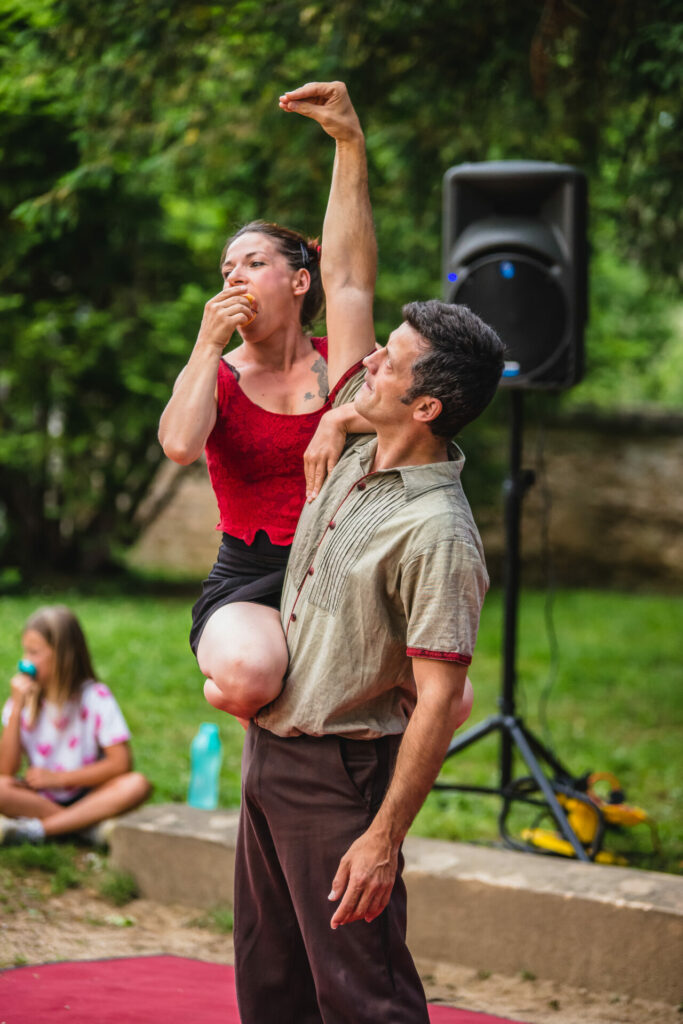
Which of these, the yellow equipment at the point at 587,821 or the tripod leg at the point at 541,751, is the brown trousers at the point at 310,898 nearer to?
the yellow equipment at the point at 587,821

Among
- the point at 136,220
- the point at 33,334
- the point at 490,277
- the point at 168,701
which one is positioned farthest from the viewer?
the point at 136,220

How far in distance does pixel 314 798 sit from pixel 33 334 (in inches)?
273

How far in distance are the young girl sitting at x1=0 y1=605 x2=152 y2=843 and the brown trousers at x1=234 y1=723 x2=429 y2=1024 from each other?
2.10m

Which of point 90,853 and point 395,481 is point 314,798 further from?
point 90,853

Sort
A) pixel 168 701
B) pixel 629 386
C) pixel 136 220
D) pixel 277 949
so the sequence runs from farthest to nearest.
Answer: pixel 629 386 < pixel 136 220 < pixel 168 701 < pixel 277 949

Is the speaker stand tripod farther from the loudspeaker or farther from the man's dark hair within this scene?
the man's dark hair

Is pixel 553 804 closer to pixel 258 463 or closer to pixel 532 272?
pixel 532 272

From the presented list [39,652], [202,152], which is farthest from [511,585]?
[202,152]

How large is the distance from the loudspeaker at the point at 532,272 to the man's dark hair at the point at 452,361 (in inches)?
76.9

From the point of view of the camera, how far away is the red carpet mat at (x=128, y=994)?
2561 mm

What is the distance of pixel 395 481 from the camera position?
6.38 feet

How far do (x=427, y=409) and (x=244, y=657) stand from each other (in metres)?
0.53

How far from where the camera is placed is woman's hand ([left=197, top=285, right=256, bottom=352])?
1.97 metres

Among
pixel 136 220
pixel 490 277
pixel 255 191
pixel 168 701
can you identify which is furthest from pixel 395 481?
pixel 136 220
